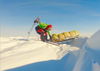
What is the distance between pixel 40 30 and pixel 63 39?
3.17 m

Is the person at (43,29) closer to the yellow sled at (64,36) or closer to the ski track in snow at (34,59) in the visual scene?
the yellow sled at (64,36)

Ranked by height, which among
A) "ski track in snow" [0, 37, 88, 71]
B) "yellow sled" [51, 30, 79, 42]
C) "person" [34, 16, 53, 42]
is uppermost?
"person" [34, 16, 53, 42]

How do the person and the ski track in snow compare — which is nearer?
the ski track in snow

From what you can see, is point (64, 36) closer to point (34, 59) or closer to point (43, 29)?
point (43, 29)

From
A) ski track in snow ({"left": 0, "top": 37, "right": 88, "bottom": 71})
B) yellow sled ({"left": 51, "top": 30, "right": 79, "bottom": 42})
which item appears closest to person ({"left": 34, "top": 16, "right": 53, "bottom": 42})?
yellow sled ({"left": 51, "top": 30, "right": 79, "bottom": 42})

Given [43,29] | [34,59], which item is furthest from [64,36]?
[34,59]

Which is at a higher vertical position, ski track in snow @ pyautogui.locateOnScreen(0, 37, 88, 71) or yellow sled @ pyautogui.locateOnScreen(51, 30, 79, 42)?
yellow sled @ pyautogui.locateOnScreen(51, 30, 79, 42)

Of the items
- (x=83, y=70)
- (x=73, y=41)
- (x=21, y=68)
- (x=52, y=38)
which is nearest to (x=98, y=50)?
(x=83, y=70)

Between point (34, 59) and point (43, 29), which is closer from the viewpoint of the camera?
point (34, 59)

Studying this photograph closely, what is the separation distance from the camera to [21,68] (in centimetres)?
352

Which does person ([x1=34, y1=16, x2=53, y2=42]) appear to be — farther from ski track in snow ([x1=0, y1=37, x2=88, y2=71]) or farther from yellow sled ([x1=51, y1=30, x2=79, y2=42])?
ski track in snow ([x1=0, y1=37, x2=88, y2=71])

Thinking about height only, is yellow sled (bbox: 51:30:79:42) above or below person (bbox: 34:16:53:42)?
below

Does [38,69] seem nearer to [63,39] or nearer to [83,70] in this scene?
[83,70]

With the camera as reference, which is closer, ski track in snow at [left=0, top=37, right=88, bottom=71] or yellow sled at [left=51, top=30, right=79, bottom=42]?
ski track in snow at [left=0, top=37, right=88, bottom=71]
